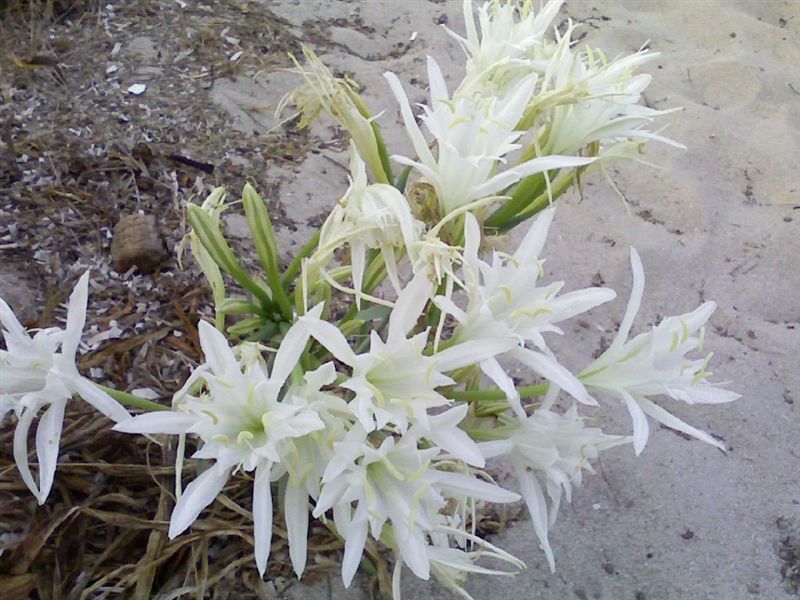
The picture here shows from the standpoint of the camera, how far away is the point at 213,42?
178cm

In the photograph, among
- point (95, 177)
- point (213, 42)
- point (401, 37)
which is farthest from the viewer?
point (401, 37)

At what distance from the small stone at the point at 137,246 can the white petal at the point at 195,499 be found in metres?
0.67

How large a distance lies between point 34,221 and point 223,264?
0.64 meters

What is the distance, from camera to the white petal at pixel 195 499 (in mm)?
589

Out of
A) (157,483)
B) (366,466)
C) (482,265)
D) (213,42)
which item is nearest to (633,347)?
(482,265)

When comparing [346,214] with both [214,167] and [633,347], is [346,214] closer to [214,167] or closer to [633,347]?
[633,347]

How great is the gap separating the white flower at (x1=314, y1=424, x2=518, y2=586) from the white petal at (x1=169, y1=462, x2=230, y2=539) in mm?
92

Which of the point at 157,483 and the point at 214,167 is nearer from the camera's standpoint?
the point at 157,483

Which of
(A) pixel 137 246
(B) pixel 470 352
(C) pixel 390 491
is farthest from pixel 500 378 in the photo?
(A) pixel 137 246

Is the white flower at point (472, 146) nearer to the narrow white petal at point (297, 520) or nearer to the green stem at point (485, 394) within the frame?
the green stem at point (485, 394)

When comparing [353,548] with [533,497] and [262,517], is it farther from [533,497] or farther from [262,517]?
[533,497]

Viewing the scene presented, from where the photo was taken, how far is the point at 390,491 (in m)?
0.62

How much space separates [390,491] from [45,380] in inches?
12.3

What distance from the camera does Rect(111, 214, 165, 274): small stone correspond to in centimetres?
120
